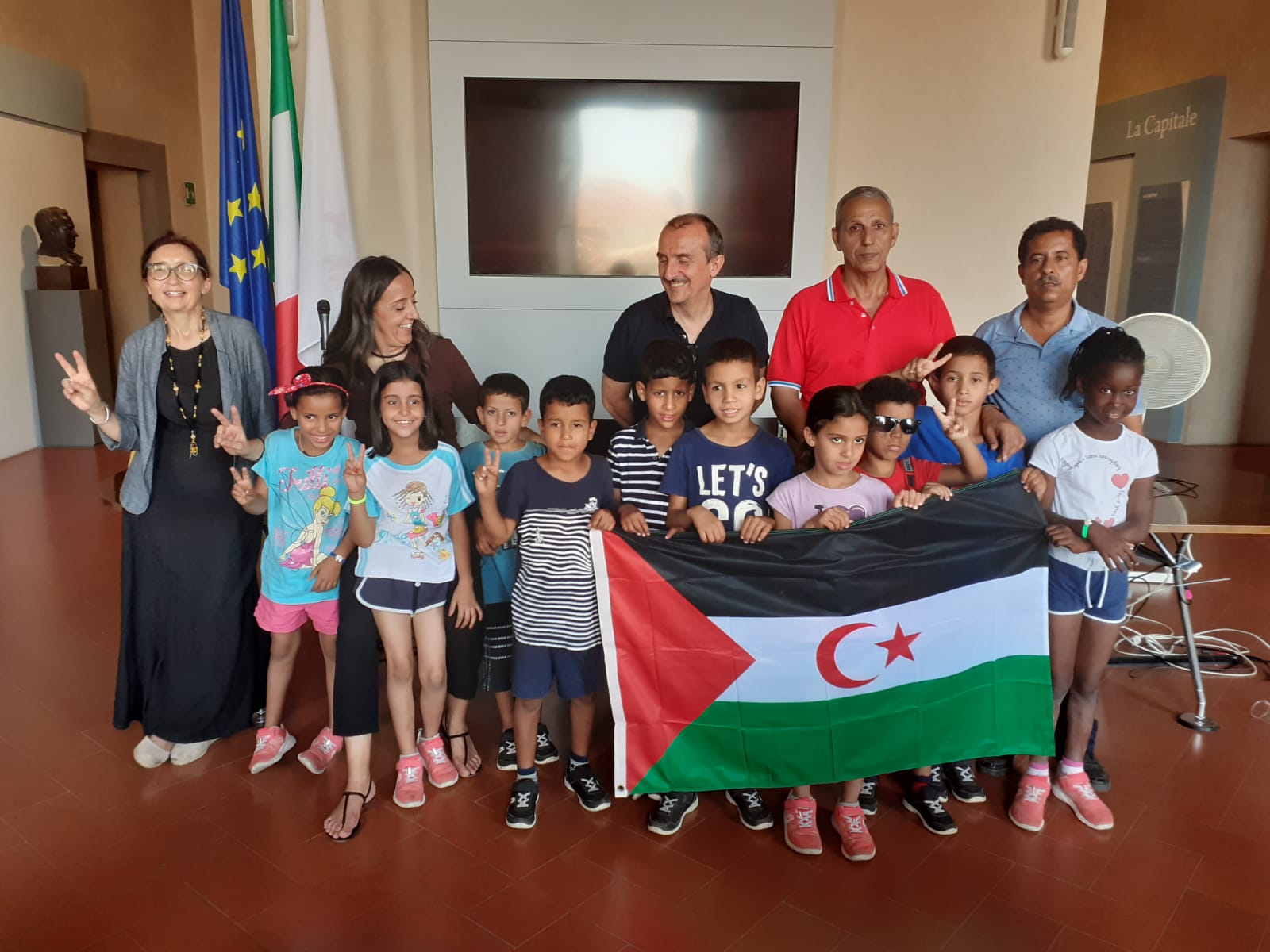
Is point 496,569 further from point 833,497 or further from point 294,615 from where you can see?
point 833,497

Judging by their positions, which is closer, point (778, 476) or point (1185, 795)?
point (778, 476)

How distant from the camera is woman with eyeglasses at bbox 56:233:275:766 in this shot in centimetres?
285

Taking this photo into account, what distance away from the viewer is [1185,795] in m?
2.96

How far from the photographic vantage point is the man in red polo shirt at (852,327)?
2.92 m

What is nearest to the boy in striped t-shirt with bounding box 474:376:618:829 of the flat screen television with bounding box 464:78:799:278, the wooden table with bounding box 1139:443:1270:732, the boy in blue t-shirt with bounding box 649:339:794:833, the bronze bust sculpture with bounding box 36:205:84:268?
the boy in blue t-shirt with bounding box 649:339:794:833

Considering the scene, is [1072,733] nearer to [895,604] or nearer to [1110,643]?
[1110,643]

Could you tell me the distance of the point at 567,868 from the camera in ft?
8.37

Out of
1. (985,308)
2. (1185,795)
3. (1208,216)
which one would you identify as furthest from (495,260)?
(1208,216)

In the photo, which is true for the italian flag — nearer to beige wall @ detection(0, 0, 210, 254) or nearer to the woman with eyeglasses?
the woman with eyeglasses

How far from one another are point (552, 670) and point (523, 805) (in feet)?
1.32

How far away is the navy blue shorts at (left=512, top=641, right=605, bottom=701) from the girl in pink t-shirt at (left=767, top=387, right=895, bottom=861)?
68 cm

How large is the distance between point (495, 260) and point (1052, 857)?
3.63m

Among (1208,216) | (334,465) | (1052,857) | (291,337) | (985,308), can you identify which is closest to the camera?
(1052,857)

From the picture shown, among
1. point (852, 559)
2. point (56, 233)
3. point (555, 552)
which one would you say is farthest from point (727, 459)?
point (56, 233)
